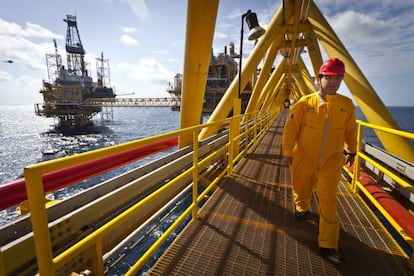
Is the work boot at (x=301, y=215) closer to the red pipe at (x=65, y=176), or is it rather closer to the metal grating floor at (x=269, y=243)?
the metal grating floor at (x=269, y=243)

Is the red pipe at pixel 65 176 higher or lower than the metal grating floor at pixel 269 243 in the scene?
higher

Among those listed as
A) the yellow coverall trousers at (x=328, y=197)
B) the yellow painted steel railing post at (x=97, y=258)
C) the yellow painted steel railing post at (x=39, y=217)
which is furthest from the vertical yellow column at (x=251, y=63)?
the yellow painted steel railing post at (x=39, y=217)

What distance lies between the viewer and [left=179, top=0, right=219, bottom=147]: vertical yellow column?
3434 mm

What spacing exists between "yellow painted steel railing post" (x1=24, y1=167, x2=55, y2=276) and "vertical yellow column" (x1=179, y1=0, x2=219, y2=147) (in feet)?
10.9

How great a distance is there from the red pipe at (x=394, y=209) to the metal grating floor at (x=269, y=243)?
235mm

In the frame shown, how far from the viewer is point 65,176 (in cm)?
203

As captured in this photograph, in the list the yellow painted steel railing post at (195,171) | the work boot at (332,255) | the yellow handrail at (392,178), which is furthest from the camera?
the yellow painted steel railing post at (195,171)

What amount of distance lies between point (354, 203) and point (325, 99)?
2370mm

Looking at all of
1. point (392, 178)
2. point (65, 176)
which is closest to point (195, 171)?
point (65, 176)

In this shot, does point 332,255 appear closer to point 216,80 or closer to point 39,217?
point 39,217

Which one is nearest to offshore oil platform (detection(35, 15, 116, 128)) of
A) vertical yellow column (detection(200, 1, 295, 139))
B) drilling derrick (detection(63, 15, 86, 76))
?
drilling derrick (detection(63, 15, 86, 76))

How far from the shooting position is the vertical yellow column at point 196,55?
343cm

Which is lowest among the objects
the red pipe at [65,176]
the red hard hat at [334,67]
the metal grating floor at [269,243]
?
the metal grating floor at [269,243]

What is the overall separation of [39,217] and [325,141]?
2645 mm
